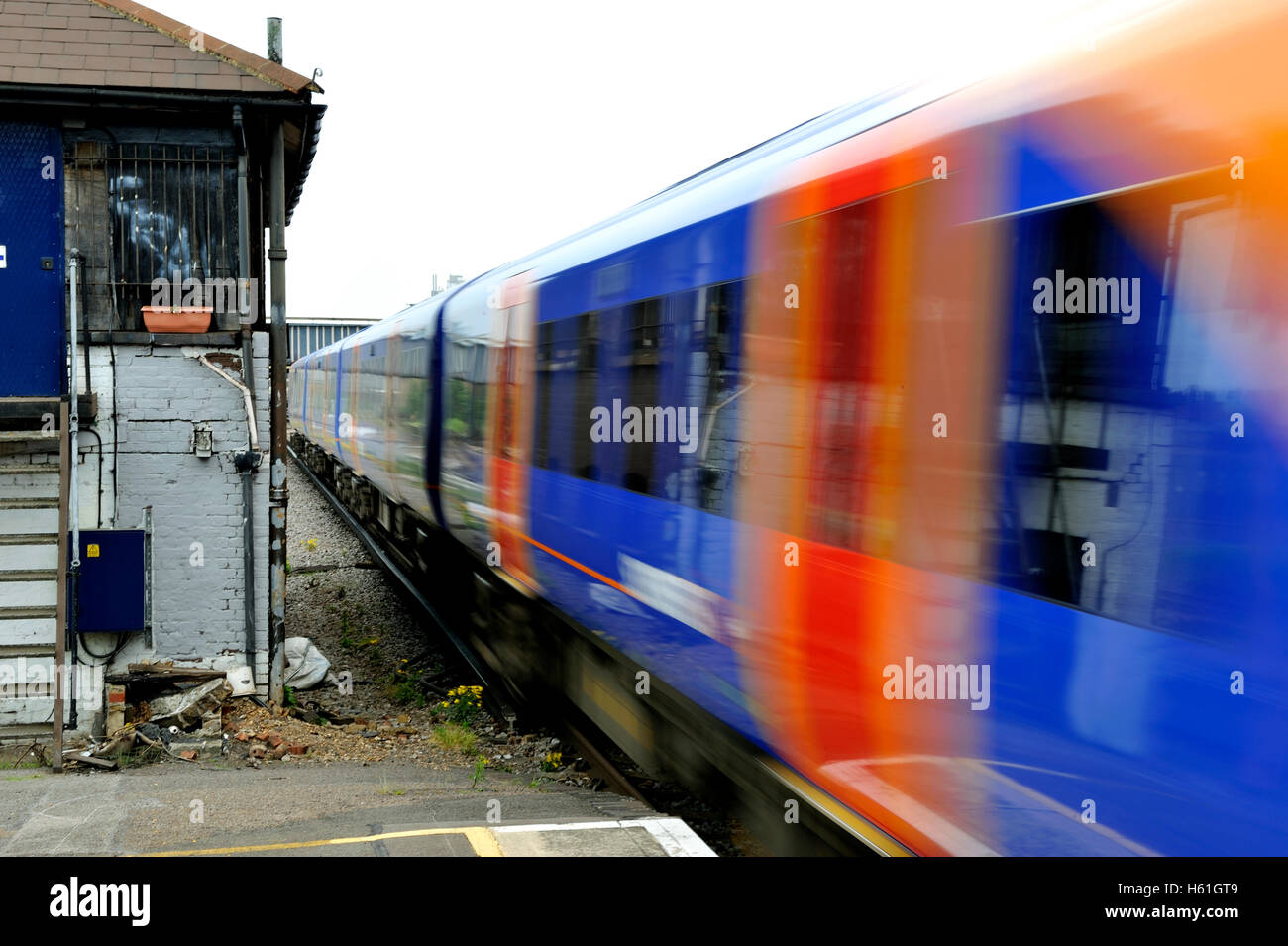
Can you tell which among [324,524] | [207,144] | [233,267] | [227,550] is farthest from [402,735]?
[324,524]

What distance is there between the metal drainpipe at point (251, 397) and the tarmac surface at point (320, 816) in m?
1.77

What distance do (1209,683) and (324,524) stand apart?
2108 centimetres

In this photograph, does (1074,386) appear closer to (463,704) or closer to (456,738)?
(456,738)

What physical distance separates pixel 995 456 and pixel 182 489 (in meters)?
7.74

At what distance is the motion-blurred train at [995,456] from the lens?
222cm

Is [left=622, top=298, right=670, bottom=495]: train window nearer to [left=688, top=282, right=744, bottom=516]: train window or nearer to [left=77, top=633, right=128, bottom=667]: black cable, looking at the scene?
[left=688, top=282, right=744, bottom=516]: train window

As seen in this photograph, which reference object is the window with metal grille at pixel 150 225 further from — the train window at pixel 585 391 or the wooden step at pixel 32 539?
the train window at pixel 585 391

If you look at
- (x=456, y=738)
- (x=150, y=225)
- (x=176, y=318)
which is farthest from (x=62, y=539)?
(x=456, y=738)

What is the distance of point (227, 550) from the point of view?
Result: 9289 millimetres

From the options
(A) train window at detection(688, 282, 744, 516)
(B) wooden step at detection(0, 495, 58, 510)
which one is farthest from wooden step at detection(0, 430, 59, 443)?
(A) train window at detection(688, 282, 744, 516)

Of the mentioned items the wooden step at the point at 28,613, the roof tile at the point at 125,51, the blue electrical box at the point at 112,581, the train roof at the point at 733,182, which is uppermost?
the roof tile at the point at 125,51

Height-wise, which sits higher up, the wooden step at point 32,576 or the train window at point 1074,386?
the train window at point 1074,386

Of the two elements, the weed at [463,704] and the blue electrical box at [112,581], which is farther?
the weed at [463,704]

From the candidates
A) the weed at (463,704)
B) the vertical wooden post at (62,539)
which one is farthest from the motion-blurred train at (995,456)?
the vertical wooden post at (62,539)
